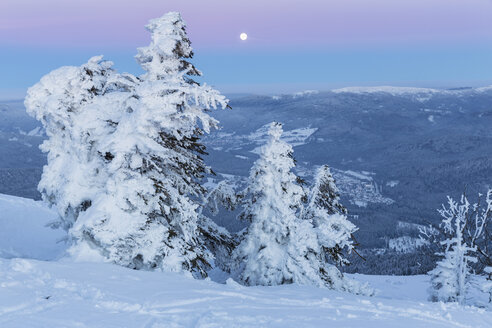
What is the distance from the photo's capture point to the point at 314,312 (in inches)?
337

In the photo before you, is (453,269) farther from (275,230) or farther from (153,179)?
(153,179)

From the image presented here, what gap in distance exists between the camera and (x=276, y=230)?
44.1 ft

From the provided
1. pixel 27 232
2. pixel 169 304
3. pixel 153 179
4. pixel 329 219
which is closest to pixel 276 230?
pixel 329 219

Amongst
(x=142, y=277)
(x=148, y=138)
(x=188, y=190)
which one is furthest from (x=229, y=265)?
(x=148, y=138)

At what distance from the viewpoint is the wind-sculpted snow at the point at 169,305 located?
7223 mm

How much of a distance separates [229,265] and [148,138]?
5.93 meters

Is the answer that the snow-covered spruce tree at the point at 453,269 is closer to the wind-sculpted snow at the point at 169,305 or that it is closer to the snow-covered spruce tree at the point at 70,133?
the wind-sculpted snow at the point at 169,305

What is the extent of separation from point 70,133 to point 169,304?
628 centimetres

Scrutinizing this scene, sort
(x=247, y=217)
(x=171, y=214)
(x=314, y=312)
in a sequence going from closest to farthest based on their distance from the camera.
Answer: (x=314, y=312)
(x=171, y=214)
(x=247, y=217)

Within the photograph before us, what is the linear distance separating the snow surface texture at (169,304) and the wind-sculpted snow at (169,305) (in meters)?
0.02

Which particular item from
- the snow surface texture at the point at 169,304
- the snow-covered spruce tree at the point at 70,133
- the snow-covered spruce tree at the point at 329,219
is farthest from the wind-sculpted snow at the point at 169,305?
the snow-covered spruce tree at the point at 329,219

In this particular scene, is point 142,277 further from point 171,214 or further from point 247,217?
point 247,217

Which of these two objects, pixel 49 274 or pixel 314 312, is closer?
pixel 314 312

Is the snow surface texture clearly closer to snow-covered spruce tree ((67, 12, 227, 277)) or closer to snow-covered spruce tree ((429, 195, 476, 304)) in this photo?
snow-covered spruce tree ((67, 12, 227, 277))
